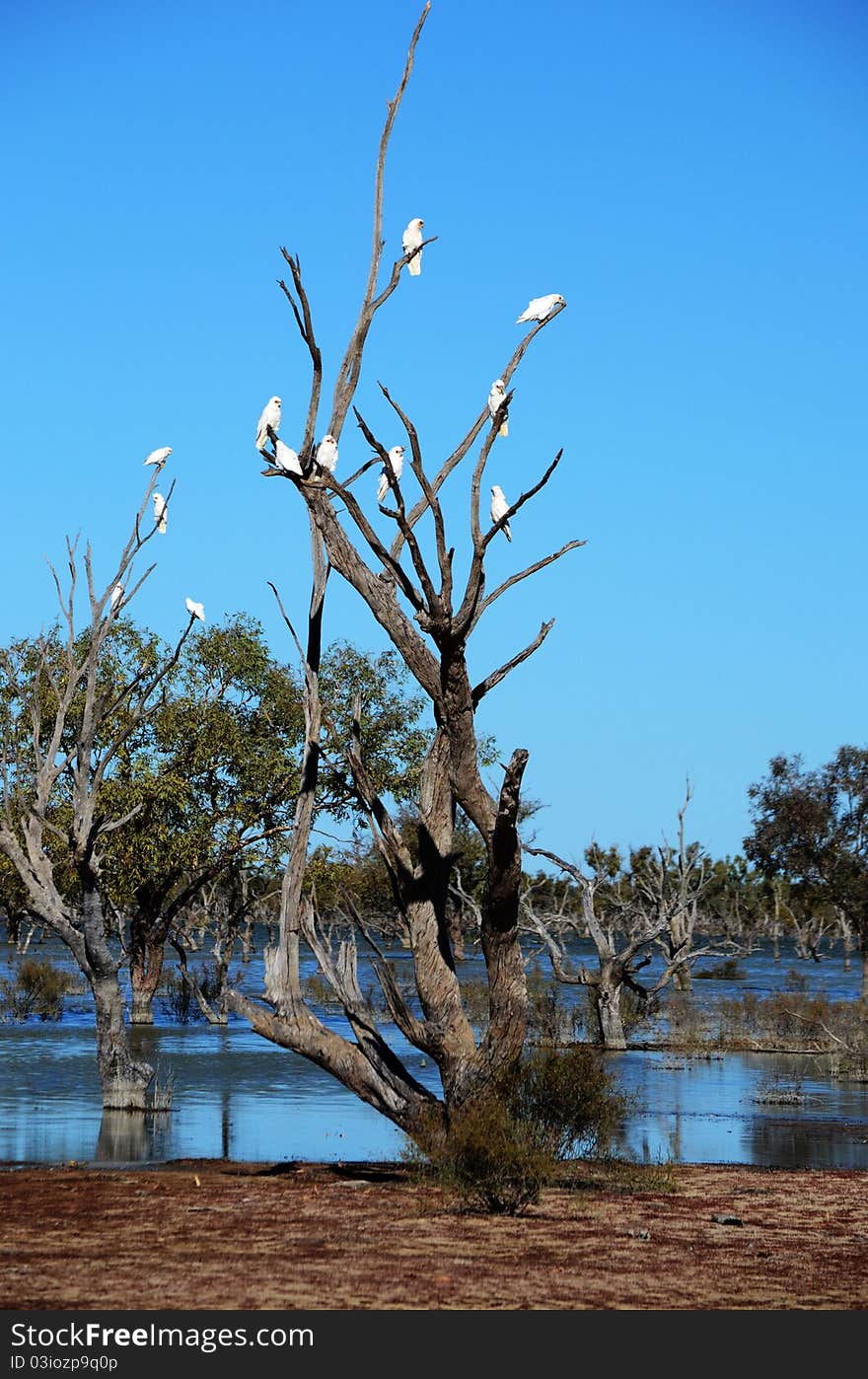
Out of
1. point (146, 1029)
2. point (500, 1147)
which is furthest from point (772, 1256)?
point (146, 1029)

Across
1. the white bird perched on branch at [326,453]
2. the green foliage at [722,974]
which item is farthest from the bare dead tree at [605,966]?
the green foliage at [722,974]

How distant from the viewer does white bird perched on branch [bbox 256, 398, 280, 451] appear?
481 inches

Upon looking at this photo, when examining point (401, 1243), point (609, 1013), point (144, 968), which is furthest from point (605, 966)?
point (401, 1243)

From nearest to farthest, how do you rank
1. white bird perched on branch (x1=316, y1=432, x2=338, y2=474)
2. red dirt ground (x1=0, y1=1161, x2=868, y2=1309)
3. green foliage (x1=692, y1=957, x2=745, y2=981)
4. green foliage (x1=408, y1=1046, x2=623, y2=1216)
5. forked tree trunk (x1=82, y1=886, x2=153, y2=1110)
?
red dirt ground (x1=0, y1=1161, x2=868, y2=1309) → green foliage (x1=408, y1=1046, x2=623, y2=1216) → white bird perched on branch (x1=316, y1=432, x2=338, y2=474) → forked tree trunk (x1=82, y1=886, x2=153, y2=1110) → green foliage (x1=692, y1=957, x2=745, y2=981)

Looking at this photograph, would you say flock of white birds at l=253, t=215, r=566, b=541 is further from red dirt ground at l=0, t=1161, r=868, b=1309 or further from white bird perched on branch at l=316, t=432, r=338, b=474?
red dirt ground at l=0, t=1161, r=868, b=1309

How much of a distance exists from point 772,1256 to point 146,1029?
71.3 ft

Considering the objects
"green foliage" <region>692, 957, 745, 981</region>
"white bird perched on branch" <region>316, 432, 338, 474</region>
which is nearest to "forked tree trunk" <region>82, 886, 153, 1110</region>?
"white bird perched on branch" <region>316, 432, 338, 474</region>

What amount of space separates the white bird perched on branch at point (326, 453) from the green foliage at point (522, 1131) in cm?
485

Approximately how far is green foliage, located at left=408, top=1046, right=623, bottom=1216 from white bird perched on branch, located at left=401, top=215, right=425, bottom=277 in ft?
21.3

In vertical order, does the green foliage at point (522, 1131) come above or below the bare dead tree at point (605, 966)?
below

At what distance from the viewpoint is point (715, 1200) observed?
11.5 m

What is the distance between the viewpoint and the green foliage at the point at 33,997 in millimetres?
32438

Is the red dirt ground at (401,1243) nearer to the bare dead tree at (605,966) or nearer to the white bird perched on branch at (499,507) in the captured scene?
the white bird perched on branch at (499,507)

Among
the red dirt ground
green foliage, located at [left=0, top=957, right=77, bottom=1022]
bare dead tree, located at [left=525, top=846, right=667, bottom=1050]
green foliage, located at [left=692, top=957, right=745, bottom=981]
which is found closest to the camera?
the red dirt ground
